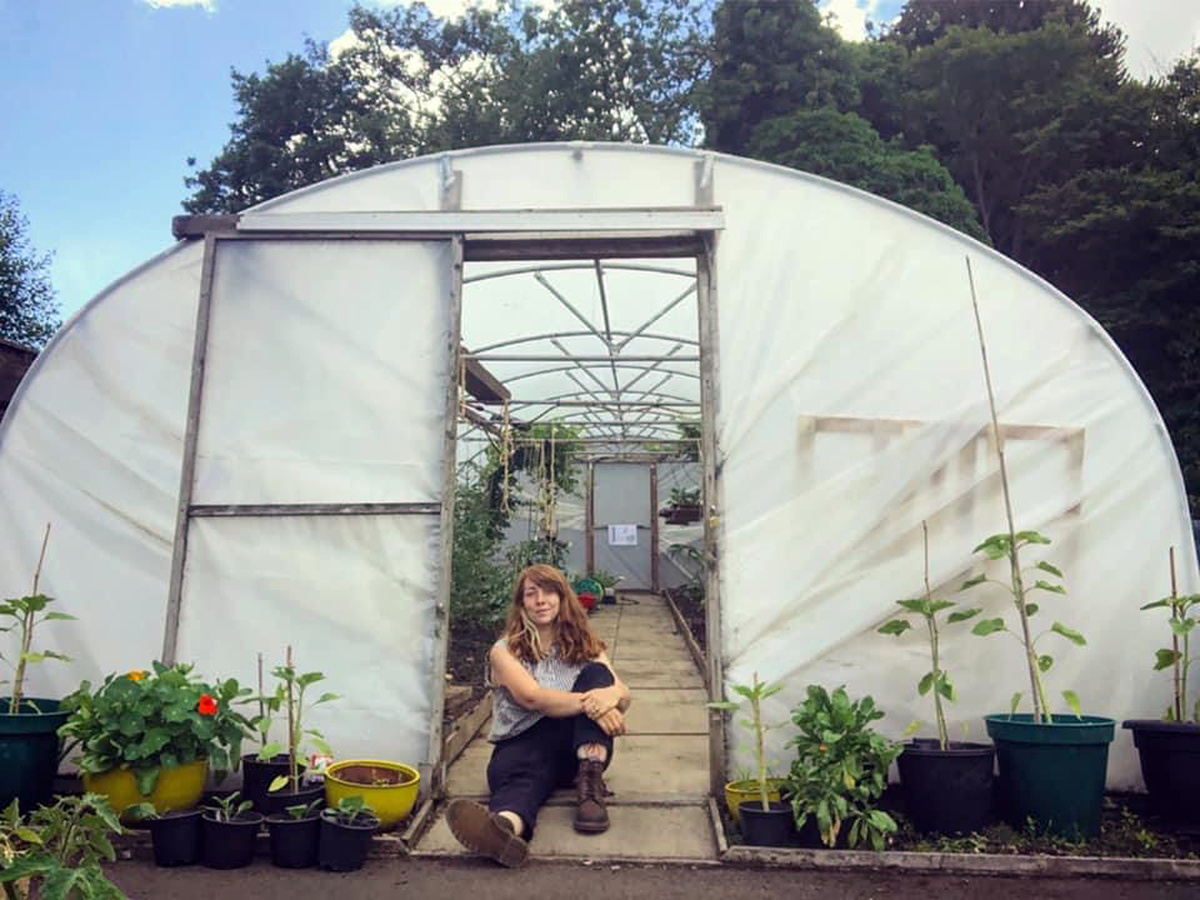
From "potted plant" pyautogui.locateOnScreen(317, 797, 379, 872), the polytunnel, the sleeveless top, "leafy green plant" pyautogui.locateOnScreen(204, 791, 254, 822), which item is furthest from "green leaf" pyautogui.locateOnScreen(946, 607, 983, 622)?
"leafy green plant" pyautogui.locateOnScreen(204, 791, 254, 822)

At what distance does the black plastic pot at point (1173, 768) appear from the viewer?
10.4ft

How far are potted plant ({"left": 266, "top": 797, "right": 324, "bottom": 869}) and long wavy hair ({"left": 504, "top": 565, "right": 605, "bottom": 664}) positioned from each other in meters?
0.96

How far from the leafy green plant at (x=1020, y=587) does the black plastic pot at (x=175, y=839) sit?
9.07 feet

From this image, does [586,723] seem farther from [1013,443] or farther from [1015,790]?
[1013,443]

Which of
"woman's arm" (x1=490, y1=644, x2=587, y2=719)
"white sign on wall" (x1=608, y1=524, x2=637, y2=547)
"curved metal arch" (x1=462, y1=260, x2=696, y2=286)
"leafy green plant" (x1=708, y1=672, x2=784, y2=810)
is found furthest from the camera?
"white sign on wall" (x1=608, y1=524, x2=637, y2=547)

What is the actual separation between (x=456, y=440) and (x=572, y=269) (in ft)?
5.36

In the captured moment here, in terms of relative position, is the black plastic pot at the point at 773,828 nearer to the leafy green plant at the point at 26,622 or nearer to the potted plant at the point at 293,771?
the potted plant at the point at 293,771

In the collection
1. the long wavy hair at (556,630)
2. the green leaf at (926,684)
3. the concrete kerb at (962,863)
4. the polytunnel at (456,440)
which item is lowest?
the concrete kerb at (962,863)

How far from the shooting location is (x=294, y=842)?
9.59 feet

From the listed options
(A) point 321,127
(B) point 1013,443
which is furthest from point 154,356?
(A) point 321,127

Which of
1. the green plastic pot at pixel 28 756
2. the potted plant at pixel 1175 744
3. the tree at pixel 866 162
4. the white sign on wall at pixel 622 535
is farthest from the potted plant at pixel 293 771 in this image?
the tree at pixel 866 162

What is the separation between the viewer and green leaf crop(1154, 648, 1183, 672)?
3418 millimetres

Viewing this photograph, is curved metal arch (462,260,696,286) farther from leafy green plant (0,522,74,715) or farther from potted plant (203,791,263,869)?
potted plant (203,791,263,869)

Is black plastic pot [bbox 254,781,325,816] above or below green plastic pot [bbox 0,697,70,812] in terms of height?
below
